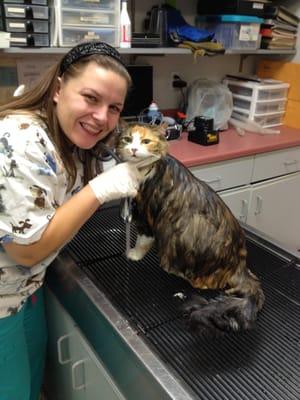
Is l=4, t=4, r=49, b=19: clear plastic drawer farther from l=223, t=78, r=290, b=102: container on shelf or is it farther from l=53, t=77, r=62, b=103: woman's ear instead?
l=223, t=78, r=290, b=102: container on shelf

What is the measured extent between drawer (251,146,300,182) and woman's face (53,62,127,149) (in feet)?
5.08

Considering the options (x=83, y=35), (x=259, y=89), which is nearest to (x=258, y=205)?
(x=259, y=89)

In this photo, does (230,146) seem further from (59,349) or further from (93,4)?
(59,349)

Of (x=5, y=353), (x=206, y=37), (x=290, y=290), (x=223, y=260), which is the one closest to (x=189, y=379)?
(x=223, y=260)

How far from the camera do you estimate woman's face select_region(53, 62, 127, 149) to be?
847 mm

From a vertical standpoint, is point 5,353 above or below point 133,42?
below

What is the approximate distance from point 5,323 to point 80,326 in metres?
0.19

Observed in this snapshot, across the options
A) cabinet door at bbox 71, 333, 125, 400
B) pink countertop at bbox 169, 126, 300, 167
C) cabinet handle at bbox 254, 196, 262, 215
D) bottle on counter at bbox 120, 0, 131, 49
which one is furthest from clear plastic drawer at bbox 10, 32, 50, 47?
cabinet handle at bbox 254, 196, 262, 215

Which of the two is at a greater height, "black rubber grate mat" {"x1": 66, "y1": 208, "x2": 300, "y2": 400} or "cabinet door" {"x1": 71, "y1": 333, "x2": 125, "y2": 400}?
"black rubber grate mat" {"x1": 66, "y1": 208, "x2": 300, "y2": 400}

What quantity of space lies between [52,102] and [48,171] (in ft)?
0.66

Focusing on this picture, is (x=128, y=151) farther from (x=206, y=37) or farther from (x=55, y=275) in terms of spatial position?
(x=206, y=37)

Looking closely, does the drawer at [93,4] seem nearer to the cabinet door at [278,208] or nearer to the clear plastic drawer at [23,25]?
the clear plastic drawer at [23,25]

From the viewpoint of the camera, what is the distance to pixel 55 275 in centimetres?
110

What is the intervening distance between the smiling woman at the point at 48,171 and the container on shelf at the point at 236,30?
1684mm
